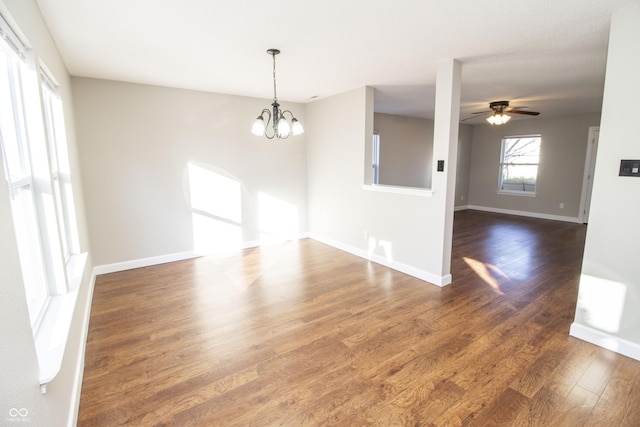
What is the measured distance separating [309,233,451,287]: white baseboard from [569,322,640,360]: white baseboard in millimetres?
1219

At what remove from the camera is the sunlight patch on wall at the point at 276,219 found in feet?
17.0

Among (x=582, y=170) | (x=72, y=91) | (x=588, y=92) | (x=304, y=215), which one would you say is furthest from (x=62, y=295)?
(x=582, y=170)

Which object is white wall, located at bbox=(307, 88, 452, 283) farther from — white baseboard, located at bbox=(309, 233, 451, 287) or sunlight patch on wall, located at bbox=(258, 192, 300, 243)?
sunlight patch on wall, located at bbox=(258, 192, 300, 243)

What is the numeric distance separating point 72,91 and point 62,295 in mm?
2744

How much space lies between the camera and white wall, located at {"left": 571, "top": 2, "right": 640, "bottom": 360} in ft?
6.77

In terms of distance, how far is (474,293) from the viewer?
3.31 meters

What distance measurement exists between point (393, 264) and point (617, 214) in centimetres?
231

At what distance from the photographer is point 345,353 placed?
7.52ft

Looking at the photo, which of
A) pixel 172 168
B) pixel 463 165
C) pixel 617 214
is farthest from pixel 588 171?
pixel 172 168

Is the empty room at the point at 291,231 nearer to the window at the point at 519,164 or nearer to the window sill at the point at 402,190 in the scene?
the window sill at the point at 402,190

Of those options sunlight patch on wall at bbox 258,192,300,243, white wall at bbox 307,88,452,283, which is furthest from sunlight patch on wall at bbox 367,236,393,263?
sunlight patch on wall at bbox 258,192,300,243

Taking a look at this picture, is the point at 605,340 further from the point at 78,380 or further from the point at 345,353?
the point at 78,380

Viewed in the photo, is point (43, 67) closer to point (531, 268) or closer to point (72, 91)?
point (72, 91)

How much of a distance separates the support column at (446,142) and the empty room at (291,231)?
0.02 meters
